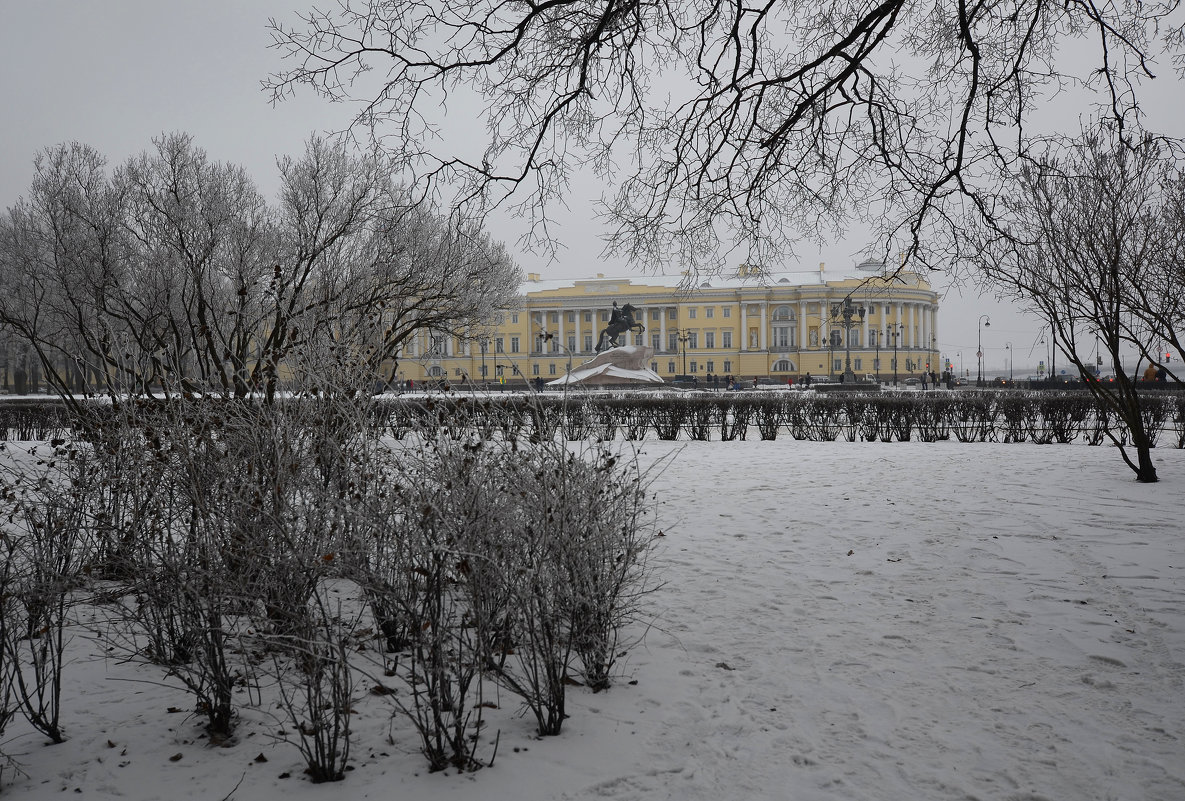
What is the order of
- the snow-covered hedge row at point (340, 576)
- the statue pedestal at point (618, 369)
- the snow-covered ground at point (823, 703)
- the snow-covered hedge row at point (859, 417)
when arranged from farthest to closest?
the statue pedestal at point (618, 369), the snow-covered hedge row at point (859, 417), the snow-covered hedge row at point (340, 576), the snow-covered ground at point (823, 703)

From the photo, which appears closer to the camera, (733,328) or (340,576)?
(340,576)

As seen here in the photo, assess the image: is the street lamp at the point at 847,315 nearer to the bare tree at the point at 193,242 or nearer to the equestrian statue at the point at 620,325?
the bare tree at the point at 193,242

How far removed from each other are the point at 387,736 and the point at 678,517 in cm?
472

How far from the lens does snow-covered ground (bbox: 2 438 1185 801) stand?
2752 millimetres

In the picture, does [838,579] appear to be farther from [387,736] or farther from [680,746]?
[387,736]

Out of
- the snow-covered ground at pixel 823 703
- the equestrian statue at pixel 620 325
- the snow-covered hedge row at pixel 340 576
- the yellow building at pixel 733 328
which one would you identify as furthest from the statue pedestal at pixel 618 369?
the yellow building at pixel 733 328

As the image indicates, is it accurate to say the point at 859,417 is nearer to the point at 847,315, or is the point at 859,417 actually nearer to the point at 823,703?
the point at 823,703

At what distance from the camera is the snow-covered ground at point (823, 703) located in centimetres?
275

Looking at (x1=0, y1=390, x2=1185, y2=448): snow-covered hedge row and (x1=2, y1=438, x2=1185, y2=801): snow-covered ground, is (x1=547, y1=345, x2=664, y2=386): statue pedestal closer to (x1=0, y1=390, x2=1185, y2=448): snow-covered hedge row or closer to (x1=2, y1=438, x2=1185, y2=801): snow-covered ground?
(x1=0, y1=390, x2=1185, y2=448): snow-covered hedge row

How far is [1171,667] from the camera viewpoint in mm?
3678

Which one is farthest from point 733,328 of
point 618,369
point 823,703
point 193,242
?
point 823,703

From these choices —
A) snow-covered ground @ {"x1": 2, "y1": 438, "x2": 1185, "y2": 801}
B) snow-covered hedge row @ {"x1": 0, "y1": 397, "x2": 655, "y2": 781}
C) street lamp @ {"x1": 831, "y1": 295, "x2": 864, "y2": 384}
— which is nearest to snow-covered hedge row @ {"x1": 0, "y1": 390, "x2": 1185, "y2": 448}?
street lamp @ {"x1": 831, "y1": 295, "x2": 864, "y2": 384}

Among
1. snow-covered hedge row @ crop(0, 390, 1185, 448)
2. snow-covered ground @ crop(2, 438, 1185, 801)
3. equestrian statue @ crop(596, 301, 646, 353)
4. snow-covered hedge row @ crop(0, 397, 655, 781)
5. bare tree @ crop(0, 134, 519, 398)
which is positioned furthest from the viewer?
equestrian statue @ crop(596, 301, 646, 353)

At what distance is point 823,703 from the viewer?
340 centimetres
